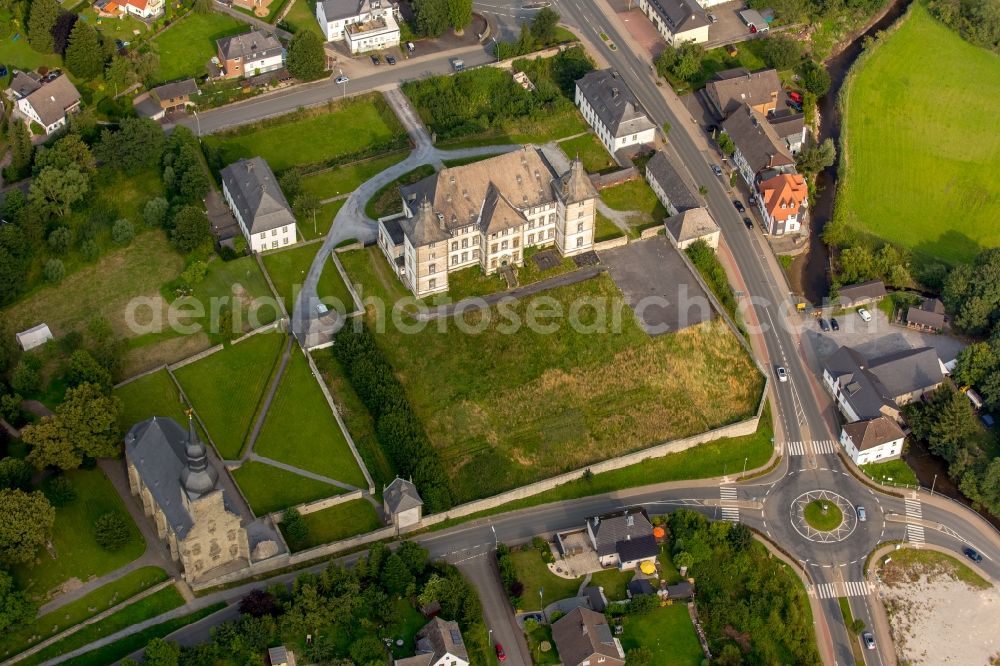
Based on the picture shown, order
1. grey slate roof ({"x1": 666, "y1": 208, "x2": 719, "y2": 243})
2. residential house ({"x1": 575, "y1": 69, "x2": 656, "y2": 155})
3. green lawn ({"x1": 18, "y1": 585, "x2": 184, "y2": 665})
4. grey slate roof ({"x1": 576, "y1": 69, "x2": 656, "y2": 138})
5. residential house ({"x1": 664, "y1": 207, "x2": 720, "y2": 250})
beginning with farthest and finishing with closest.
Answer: residential house ({"x1": 575, "y1": 69, "x2": 656, "y2": 155})
grey slate roof ({"x1": 576, "y1": 69, "x2": 656, "y2": 138})
residential house ({"x1": 664, "y1": 207, "x2": 720, "y2": 250})
grey slate roof ({"x1": 666, "y1": 208, "x2": 719, "y2": 243})
green lawn ({"x1": 18, "y1": 585, "x2": 184, "y2": 665})

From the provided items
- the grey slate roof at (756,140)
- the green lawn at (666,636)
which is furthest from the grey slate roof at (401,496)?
the grey slate roof at (756,140)

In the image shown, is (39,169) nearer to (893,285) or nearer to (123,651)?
(123,651)

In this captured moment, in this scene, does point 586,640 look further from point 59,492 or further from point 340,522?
point 59,492

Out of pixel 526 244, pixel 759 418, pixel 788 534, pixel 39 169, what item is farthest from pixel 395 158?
pixel 788 534

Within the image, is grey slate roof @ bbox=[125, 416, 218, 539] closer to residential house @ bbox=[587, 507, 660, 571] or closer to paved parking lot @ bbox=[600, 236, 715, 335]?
residential house @ bbox=[587, 507, 660, 571]

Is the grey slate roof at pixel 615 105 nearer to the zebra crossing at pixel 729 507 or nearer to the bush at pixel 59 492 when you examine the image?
the zebra crossing at pixel 729 507

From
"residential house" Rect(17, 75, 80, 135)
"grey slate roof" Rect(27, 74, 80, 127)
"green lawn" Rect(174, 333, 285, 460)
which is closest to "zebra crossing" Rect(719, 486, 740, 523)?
"green lawn" Rect(174, 333, 285, 460)

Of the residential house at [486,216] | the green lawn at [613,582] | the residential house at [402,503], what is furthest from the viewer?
the residential house at [486,216]
